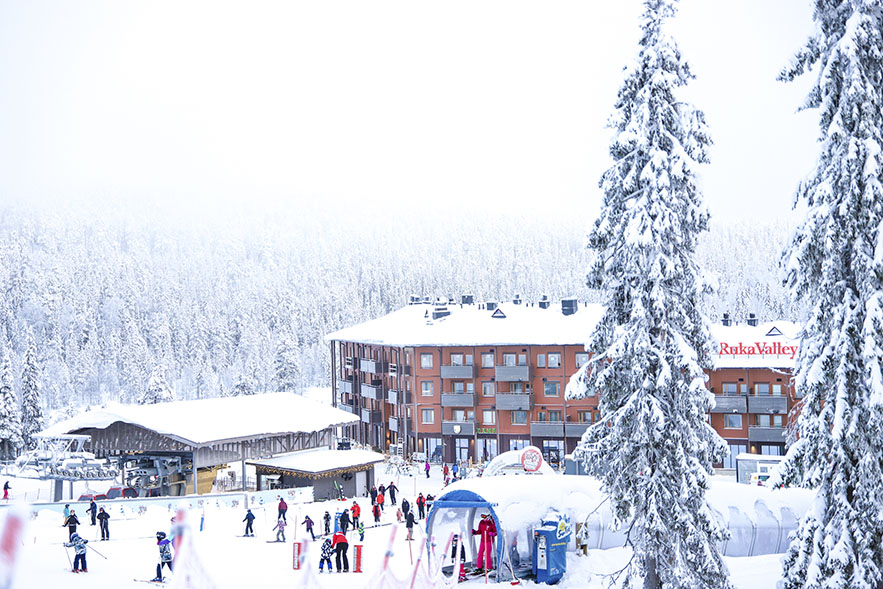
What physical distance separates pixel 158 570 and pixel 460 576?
8.93 meters

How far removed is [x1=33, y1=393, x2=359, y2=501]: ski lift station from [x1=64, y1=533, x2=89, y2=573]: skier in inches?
871

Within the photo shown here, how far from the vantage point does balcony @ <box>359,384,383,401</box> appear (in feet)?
255

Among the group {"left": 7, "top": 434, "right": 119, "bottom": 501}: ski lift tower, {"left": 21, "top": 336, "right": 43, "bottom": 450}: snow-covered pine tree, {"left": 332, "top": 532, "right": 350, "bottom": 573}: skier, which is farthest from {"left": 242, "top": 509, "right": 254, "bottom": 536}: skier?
{"left": 21, "top": 336, "right": 43, "bottom": 450}: snow-covered pine tree

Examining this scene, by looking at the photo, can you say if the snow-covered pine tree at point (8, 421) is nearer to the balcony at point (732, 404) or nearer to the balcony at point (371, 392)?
the balcony at point (371, 392)

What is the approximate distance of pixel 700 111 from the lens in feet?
69.0

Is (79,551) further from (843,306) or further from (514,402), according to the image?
(514,402)

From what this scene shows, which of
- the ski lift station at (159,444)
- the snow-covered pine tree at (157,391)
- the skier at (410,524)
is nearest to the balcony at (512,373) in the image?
the ski lift station at (159,444)

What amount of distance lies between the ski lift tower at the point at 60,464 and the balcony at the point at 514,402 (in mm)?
29723

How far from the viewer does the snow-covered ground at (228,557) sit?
2678cm

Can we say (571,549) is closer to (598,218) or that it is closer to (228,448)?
(598,218)

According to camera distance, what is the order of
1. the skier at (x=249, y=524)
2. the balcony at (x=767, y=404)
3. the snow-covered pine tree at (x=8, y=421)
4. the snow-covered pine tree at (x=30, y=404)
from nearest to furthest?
the skier at (x=249, y=524) → the balcony at (x=767, y=404) → the snow-covered pine tree at (x=8, y=421) → the snow-covered pine tree at (x=30, y=404)

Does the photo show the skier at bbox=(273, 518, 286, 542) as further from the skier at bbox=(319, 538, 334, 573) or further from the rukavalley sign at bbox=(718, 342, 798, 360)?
the rukavalley sign at bbox=(718, 342, 798, 360)

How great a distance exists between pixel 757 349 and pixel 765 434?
6068 mm

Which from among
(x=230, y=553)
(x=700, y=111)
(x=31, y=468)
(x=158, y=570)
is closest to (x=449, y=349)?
(x=31, y=468)
